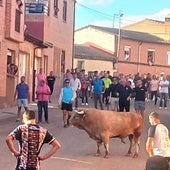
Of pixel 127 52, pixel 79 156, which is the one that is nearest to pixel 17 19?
pixel 79 156

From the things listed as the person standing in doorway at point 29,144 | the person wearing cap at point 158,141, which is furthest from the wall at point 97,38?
the person standing in doorway at point 29,144

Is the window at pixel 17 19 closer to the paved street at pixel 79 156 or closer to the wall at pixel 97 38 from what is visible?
the paved street at pixel 79 156

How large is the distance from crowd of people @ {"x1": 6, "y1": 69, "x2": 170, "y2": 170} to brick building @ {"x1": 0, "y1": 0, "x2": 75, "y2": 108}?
224 cm

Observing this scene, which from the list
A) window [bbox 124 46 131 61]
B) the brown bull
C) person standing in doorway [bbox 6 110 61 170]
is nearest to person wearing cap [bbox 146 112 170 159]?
person standing in doorway [bbox 6 110 61 170]

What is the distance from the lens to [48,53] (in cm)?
3972

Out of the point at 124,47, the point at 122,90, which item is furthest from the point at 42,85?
the point at 124,47

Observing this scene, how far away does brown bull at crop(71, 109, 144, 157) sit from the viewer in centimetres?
1440

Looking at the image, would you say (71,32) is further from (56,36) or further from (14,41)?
(14,41)

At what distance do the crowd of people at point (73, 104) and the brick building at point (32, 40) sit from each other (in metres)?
2.24

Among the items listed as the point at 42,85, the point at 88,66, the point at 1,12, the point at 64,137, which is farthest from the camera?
the point at 88,66

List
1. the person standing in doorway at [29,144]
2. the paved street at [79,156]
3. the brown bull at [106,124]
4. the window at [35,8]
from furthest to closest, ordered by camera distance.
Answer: the window at [35,8]
the brown bull at [106,124]
the paved street at [79,156]
the person standing in doorway at [29,144]

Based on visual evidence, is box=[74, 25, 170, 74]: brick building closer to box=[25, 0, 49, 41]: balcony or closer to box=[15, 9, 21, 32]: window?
box=[25, 0, 49, 41]: balcony

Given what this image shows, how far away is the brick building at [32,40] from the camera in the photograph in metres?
28.9

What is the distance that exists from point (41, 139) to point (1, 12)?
21101 millimetres
